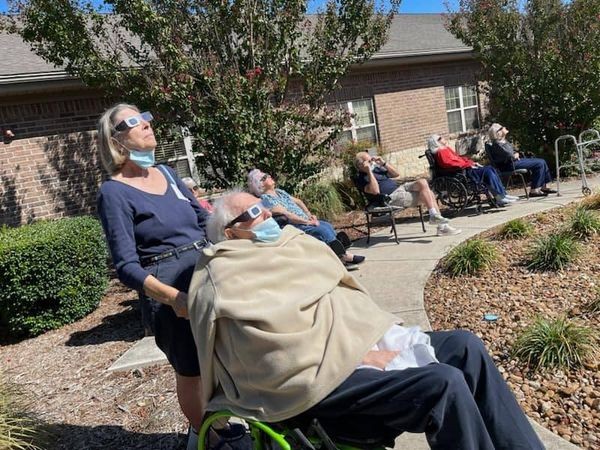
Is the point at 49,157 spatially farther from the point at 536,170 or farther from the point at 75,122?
the point at 536,170

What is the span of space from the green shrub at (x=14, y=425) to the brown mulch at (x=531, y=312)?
9.27 feet

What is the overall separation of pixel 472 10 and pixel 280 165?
595cm

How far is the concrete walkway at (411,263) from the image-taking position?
13.6 ft

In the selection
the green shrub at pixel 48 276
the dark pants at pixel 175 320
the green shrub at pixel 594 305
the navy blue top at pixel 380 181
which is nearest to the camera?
the dark pants at pixel 175 320

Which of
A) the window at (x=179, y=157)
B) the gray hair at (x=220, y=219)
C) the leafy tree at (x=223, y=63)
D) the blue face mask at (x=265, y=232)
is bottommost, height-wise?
the blue face mask at (x=265, y=232)

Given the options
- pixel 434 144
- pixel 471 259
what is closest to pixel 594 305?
pixel 471 259

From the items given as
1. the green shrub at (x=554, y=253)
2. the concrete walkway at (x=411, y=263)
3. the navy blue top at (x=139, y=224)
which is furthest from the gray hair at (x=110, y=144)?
the green shrub at (x=554, y=253)

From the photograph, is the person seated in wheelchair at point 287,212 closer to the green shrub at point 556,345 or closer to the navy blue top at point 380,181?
the navy blue top at point 380,181

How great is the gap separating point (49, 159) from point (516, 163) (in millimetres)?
7442

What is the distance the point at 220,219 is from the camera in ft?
7.95

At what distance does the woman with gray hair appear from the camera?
93.7 inches

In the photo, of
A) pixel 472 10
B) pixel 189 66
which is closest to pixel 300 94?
pixel 189 66

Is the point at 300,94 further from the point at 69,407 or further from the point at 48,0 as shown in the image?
the point at 69,407

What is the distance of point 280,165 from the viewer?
6.86m
